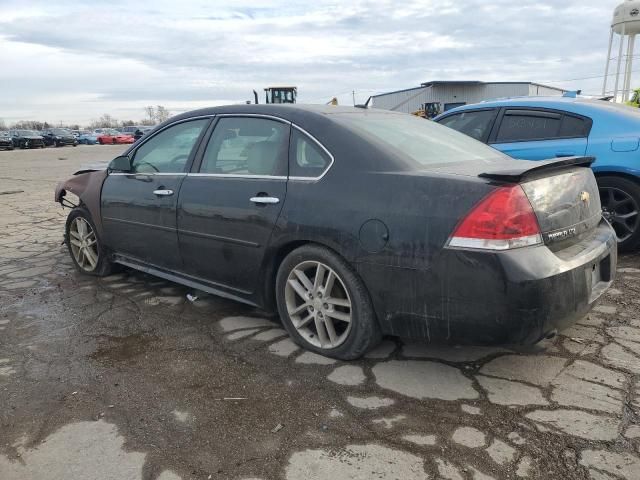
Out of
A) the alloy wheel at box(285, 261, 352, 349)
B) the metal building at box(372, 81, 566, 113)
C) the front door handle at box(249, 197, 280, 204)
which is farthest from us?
the metal building at box(372, 81, 566, 113)

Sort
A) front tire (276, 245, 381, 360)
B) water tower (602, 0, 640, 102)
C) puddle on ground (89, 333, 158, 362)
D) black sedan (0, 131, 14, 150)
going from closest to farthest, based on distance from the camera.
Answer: front tire (276, 245, 381, 360)
puddle on ground (89, 333, 158, 362)
water tower (602, 0, 640, 102)
black sedan (0, 131, 14, 150)

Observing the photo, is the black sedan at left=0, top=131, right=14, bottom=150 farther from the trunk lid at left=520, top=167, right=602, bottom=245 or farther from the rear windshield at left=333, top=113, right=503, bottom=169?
the trunk lid at left=520, top=167, right=602, bottom=245

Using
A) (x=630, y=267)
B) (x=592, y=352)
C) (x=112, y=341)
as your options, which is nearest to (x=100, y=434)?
(x=112, y=341)

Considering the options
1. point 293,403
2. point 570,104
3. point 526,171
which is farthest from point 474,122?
point 293,403

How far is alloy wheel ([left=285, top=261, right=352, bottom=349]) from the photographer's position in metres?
3.02

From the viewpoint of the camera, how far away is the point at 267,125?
3467 mm

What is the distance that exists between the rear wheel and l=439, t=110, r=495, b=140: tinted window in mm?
1332

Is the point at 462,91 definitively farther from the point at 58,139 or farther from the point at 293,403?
the point at 293,403

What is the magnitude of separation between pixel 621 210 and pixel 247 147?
350 centimetres

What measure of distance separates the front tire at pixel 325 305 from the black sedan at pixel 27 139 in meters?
44.7

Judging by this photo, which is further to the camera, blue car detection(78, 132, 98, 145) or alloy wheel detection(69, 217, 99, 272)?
blue car detection(78, 132, 98, 145)

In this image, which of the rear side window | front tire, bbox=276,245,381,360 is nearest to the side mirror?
front tire, bbox=276,245,381,360

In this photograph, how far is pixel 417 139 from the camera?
10.9 ft

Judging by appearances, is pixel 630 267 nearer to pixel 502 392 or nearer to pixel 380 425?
pixel 502 392
